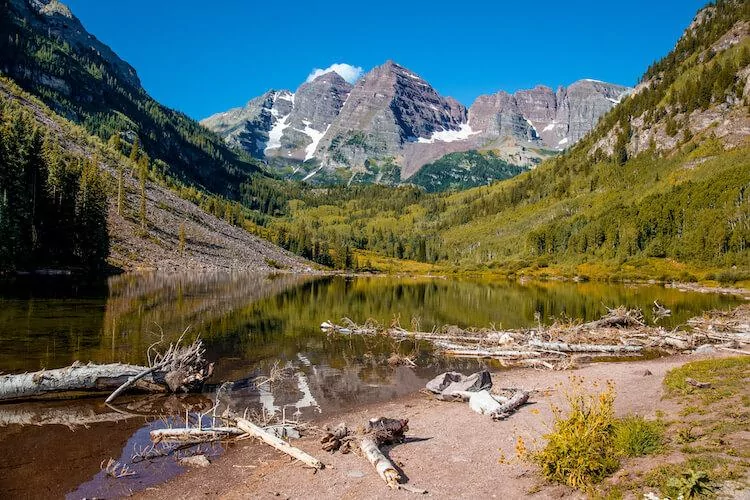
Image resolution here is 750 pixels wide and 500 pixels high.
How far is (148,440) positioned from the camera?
58.9 ft

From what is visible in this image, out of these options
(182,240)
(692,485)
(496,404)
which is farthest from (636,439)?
(182,240)

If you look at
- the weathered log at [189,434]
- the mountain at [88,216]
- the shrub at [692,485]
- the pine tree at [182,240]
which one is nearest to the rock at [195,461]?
the weathered log at [189,434]

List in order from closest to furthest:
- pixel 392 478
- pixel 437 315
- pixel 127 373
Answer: pixel 392 478 < pixel 127 373 < pixel 437 315

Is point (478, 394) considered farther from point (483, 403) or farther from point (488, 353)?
point (488, 353)

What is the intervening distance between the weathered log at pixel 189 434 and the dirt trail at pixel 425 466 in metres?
1.07

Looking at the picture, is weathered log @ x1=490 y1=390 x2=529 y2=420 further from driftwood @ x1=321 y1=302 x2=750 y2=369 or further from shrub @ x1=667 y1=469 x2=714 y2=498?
driftwood @ x1=321 y1=302 x2=750 y2=369

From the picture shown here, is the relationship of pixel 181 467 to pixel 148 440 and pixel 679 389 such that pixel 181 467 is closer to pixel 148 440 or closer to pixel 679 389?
pixel 148 440

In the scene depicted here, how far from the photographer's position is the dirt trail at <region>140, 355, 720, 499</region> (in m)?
13.4

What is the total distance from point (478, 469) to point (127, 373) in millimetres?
Result: 17246

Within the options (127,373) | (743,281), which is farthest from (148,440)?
(743,281)

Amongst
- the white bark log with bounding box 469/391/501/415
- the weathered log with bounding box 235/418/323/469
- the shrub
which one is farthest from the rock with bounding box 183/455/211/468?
the shrub

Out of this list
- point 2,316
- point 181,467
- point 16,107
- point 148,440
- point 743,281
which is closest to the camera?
point 181,467

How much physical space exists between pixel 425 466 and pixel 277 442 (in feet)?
18.0

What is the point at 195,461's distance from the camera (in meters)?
16.2
